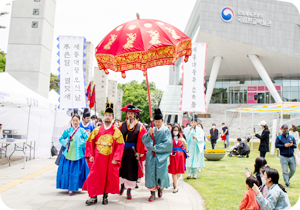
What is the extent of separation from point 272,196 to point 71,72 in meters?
7.60

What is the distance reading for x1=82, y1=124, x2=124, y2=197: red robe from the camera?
4.50m

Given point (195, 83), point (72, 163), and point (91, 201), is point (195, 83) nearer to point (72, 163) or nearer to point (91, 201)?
point (72, 163)

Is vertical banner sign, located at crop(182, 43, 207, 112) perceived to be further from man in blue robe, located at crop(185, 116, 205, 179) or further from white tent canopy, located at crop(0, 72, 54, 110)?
white tent canopy, located at crop(0, 72, 54, 110)

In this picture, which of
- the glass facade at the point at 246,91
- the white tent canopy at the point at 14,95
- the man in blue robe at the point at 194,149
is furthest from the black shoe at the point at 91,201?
the glass facade at the point at 246,91

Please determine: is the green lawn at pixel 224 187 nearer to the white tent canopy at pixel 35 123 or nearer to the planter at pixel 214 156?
the planter at pixel 214 156

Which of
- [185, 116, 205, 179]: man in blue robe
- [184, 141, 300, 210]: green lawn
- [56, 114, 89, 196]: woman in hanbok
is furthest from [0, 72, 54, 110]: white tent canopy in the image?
[184, 141, 300, 210]: green lawn

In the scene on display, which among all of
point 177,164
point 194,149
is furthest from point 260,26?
point 177,164

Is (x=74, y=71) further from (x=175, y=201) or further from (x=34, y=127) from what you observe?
(x=175, y=201)

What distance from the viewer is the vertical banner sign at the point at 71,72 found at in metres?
8.45

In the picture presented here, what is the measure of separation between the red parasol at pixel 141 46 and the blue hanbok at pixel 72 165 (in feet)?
6.55

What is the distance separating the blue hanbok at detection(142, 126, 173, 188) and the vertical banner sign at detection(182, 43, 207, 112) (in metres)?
3.30

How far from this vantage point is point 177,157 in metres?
5.82

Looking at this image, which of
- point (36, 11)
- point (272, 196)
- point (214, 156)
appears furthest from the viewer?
point (36, 11)

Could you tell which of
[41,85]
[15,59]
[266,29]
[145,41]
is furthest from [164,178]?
[266,29]
